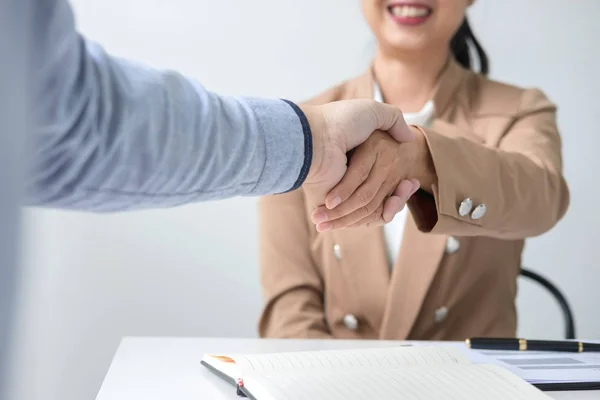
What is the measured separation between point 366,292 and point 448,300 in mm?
133

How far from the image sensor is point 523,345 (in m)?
0.89

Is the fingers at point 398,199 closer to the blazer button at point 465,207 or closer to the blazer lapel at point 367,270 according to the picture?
the blazer button at point 465,207

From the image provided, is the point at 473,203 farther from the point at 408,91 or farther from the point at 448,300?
the point at 408,91

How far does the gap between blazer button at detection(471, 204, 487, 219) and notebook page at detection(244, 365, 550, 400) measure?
11.8 inches

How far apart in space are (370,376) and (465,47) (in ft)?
2.95

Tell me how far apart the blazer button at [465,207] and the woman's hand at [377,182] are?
51mm

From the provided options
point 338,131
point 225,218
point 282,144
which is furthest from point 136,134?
point 225,218

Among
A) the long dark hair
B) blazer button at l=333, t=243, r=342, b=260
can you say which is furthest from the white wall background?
blazer button at l=333, t=243, r=342, b=260

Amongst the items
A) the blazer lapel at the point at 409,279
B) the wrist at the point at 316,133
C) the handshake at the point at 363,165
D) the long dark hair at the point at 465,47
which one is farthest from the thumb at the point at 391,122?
the long dark hair at the point at 465,47

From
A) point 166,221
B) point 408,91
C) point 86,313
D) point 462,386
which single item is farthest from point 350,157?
point 86,313

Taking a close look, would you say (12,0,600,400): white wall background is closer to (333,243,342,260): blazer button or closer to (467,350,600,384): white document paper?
(333,243,342,260): blazer button

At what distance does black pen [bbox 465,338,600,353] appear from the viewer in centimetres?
89

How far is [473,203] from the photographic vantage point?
0.99 metres

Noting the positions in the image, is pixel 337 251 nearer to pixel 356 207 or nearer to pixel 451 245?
pixel 451 245
